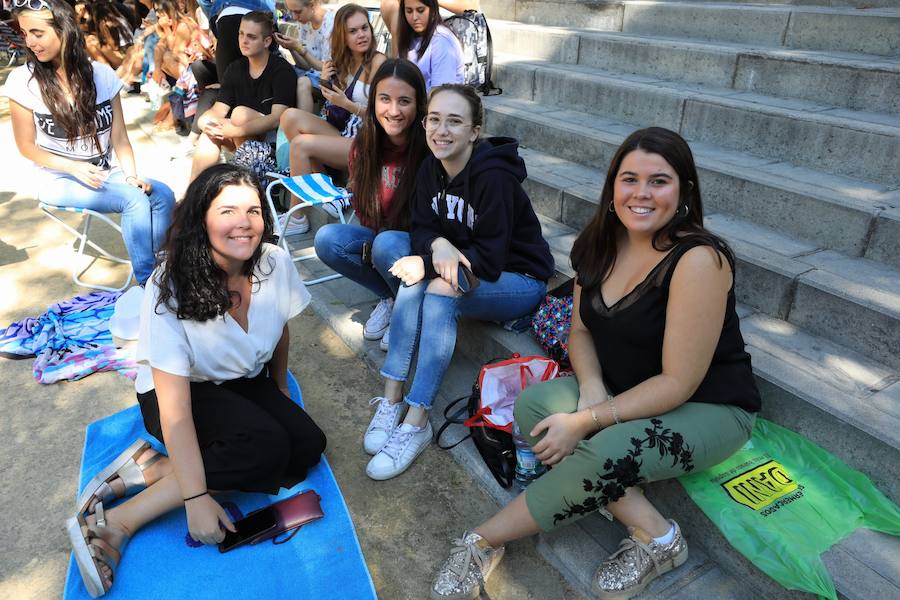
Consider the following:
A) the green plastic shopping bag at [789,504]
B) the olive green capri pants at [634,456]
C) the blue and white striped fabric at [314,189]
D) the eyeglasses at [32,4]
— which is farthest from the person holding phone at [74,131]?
the green plastic shopping bag at [789,504]

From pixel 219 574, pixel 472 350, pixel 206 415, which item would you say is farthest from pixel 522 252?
pixel 219 574

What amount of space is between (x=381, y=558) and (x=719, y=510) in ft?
3.74

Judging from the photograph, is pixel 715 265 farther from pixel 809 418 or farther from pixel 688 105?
pixel 688 105

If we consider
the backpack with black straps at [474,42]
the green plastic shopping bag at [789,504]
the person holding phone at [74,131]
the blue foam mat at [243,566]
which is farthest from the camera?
the backpack with black straps at [474,42]

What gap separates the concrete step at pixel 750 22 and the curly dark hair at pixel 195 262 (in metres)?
3.58

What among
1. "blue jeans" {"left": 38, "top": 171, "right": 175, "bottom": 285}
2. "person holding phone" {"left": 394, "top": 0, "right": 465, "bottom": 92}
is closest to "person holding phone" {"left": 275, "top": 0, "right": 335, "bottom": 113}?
→ "person holding phone" {"left": 394, "top": 0, "right": 465, "bottom": 92}

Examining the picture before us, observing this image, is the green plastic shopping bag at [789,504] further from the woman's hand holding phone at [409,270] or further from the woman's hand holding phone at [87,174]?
the woman's hand holding phone at [87,174]

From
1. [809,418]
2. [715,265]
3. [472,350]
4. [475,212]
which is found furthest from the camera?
[472,350]

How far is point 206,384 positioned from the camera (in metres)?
2.41

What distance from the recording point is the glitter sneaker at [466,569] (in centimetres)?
207

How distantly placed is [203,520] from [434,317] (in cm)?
114

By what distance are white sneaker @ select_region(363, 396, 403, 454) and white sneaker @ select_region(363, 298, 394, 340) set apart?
63 cm

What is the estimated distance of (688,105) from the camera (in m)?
3.77

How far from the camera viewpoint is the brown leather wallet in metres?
2.33
